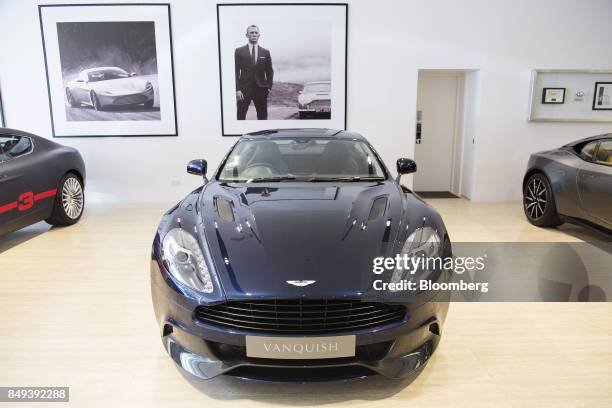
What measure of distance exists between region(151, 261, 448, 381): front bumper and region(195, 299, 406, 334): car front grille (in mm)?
41

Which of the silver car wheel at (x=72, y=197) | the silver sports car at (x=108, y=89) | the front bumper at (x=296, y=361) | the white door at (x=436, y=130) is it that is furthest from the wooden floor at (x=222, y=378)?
the white door at (x=436, y=130)

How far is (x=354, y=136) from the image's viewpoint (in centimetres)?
303

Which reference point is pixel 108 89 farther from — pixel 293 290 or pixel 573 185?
pixel 573 185

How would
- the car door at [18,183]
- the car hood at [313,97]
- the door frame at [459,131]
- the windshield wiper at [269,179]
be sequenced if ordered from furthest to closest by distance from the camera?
1. the door frame at [459,131]
2. the car hood at [313,97]
3. the car door at [18,183]
4. the windshield wiper at [269,179]

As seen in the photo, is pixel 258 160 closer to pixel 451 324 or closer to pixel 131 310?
pixel 131 310

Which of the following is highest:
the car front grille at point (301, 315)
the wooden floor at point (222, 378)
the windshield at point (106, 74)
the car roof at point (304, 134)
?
the windshield at point (106, 74)

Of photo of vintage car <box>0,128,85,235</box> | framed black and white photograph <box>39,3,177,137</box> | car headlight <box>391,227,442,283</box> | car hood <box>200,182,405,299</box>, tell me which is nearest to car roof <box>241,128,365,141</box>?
car hood <box>200,182,405,299</box>

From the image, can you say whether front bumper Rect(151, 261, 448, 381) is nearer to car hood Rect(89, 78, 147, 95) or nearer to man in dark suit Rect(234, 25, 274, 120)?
man in dark suit Rect(234, 25, 274, 120)

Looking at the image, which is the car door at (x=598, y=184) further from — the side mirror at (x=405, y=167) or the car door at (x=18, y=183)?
the car door at (x=18, y=183)

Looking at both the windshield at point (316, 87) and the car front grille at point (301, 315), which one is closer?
the car front grille at point (301, 315)

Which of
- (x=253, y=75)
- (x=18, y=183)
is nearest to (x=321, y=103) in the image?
(x=253, y=75)

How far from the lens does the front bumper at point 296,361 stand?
156 centimetres

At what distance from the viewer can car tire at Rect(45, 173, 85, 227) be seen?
4.41m

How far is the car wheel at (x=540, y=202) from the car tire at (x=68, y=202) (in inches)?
194
